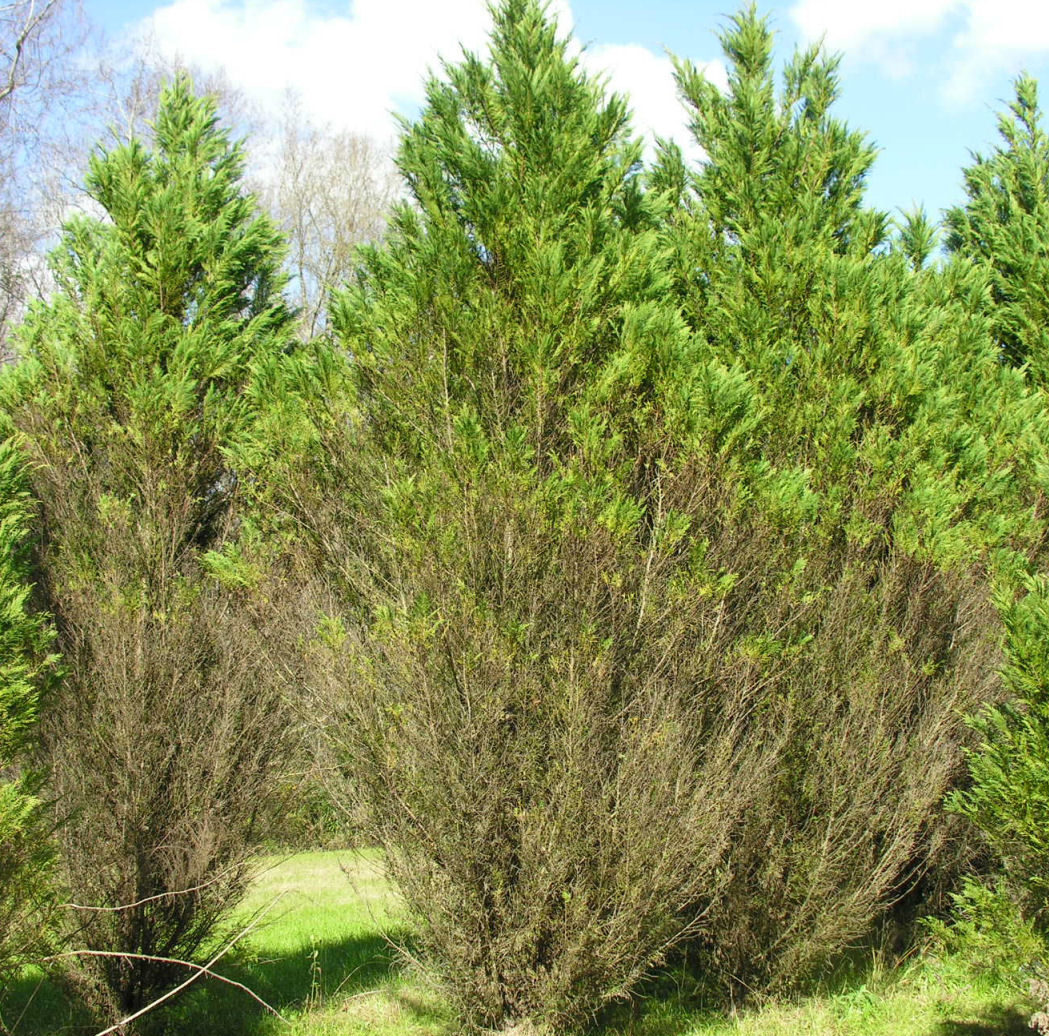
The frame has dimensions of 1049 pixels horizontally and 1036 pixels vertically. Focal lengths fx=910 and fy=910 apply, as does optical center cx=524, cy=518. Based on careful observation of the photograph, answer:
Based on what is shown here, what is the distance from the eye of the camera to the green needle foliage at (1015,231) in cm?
950

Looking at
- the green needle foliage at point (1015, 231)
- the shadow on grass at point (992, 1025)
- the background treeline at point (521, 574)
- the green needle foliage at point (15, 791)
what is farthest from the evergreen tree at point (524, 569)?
the green needle foliage at point (1015, 231)

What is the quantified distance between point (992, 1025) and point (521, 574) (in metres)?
3.82

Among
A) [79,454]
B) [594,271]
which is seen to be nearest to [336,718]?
[79,454]

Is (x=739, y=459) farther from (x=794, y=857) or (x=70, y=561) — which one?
(x=70, y=561)

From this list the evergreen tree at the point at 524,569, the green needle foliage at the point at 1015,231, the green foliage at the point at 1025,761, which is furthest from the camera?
the green needle foliage at the point at 1015,231

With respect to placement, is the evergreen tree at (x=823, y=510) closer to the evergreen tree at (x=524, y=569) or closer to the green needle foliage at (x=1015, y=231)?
the evergreen tree at (x=524, y=569)

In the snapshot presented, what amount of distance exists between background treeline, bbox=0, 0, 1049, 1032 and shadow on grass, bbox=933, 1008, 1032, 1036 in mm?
745

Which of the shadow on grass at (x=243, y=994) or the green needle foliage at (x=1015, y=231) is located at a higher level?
the green needle foliage at (x=1015, y=231)

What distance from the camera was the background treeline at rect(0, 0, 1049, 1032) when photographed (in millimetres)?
4168

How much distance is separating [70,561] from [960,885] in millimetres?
6019

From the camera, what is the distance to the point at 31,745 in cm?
468

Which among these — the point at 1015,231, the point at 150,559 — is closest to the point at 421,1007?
the point at 150,559

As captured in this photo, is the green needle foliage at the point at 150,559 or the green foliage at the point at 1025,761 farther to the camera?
the green needle foliage at the point at 150,559

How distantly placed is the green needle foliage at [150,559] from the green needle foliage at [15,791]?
787 millimetres
